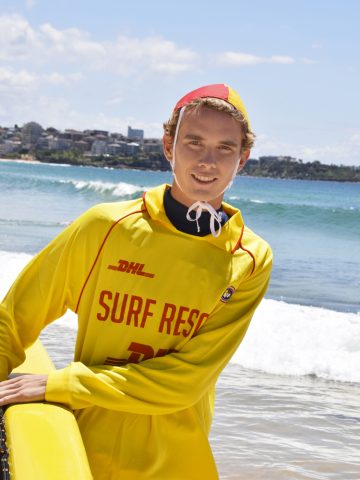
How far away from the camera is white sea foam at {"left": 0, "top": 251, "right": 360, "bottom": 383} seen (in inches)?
256

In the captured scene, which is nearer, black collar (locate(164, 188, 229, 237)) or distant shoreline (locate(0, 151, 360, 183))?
black collar (locate(164, 188, 229, 237))

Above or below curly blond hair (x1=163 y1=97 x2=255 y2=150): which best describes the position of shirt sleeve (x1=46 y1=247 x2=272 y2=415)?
below

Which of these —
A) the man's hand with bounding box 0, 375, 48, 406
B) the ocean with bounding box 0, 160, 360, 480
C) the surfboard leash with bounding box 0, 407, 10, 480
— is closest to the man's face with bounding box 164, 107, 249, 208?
the man's hand with bounding box 0, 375, 48, 406

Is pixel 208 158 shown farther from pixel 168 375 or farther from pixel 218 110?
pixel 168 375

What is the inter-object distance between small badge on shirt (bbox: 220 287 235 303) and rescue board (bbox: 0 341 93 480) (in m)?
0.42

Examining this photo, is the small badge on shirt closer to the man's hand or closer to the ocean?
the man's hand

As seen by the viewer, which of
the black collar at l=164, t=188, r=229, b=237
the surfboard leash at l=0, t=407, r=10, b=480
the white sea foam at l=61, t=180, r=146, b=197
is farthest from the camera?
the white sea foam at l=61, t=180, r=146, b=197

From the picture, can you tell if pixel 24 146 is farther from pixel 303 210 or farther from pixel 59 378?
pixel 59 378

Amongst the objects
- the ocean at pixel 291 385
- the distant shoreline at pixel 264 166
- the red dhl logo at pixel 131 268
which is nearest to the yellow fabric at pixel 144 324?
the red dhl logo at pixel 131 268

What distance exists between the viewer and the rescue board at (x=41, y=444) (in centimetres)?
154

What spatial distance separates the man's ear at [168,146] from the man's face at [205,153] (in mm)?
55

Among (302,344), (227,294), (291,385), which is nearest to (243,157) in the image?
(227,294)

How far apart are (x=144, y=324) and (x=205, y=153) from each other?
40 cm

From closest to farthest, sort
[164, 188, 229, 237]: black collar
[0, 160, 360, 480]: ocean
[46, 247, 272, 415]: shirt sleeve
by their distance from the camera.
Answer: [46, 247, 272, 415]: shirt sleeve, [164, 188, 229, 237]: black collar, [0, 160, 360, 480]: ocean
